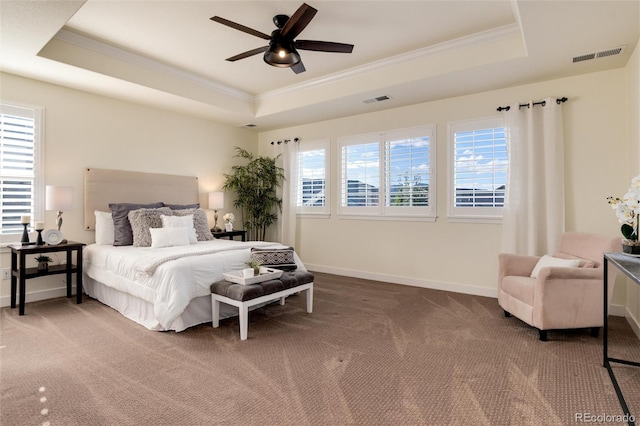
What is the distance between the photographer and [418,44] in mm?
3824

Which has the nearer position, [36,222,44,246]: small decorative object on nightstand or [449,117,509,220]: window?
[36,222,44,246]: small decorative object on nightstand

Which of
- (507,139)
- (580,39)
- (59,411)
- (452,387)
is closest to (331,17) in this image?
(580,39)

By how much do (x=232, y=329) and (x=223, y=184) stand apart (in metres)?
3.54

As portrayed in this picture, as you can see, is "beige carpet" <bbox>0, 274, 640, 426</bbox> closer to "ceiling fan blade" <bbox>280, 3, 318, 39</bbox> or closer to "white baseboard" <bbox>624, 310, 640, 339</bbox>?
"white baseboard" <bbox>624, 310, 640, 339</bbox>

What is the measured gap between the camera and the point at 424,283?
16.0 feet

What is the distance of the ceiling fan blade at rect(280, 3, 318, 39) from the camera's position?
99.5 inches

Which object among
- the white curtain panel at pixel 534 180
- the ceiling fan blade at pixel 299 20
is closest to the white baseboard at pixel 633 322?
the white curtain panel at pixel 534 180

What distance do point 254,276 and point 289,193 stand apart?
3.27 meters

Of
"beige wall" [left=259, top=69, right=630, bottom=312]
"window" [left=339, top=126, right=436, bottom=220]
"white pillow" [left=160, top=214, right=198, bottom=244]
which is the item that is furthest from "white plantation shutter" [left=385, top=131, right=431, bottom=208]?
"white pillow" [left=160, top=214, right=198, bottom=244]

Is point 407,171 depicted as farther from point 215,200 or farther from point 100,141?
point 100,141

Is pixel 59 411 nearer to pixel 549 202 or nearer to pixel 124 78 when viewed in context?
pixel 124 78

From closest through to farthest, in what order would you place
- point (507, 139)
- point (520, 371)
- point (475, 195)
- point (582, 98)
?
point (520, 371) → point (582, 98) → point (507, 139) → point (475, 195)

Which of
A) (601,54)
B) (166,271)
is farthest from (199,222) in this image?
(601,54)

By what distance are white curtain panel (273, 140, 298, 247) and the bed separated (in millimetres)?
1594
